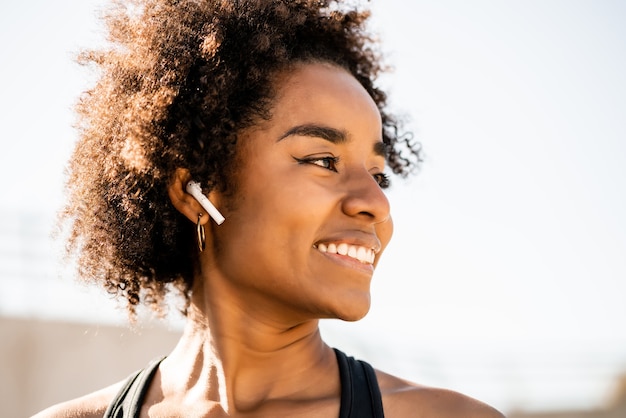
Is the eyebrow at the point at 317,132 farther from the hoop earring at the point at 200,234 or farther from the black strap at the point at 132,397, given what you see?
the black strap at the point at 132,397

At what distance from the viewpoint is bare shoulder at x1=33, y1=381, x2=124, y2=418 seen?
146 inches

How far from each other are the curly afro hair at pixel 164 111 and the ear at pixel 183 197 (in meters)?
0.04

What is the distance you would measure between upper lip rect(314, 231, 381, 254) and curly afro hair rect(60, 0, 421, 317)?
48 centimetres

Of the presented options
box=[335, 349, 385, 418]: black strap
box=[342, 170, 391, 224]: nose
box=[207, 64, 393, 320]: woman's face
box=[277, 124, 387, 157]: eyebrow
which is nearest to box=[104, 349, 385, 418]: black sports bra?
box=[335, 349, 385, 418]: black strap

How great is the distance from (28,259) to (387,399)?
863 centimetres

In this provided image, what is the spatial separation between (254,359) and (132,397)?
57 cm

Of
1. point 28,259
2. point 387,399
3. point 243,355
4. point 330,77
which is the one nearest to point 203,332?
point 243,355

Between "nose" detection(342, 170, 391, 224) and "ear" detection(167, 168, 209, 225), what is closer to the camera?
"nose" detection(342, 170, 391, 224)

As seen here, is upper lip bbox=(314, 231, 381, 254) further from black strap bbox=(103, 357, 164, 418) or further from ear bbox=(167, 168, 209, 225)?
black strap bbox=(103, 357, 164, 418)

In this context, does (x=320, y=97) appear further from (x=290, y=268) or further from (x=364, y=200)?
(x=290, y=268)

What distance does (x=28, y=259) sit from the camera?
11039 millimetres

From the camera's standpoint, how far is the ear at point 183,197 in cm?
351

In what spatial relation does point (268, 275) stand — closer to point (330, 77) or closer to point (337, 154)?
point (337, 154)

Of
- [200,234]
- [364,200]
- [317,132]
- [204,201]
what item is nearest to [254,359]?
[200,234]
